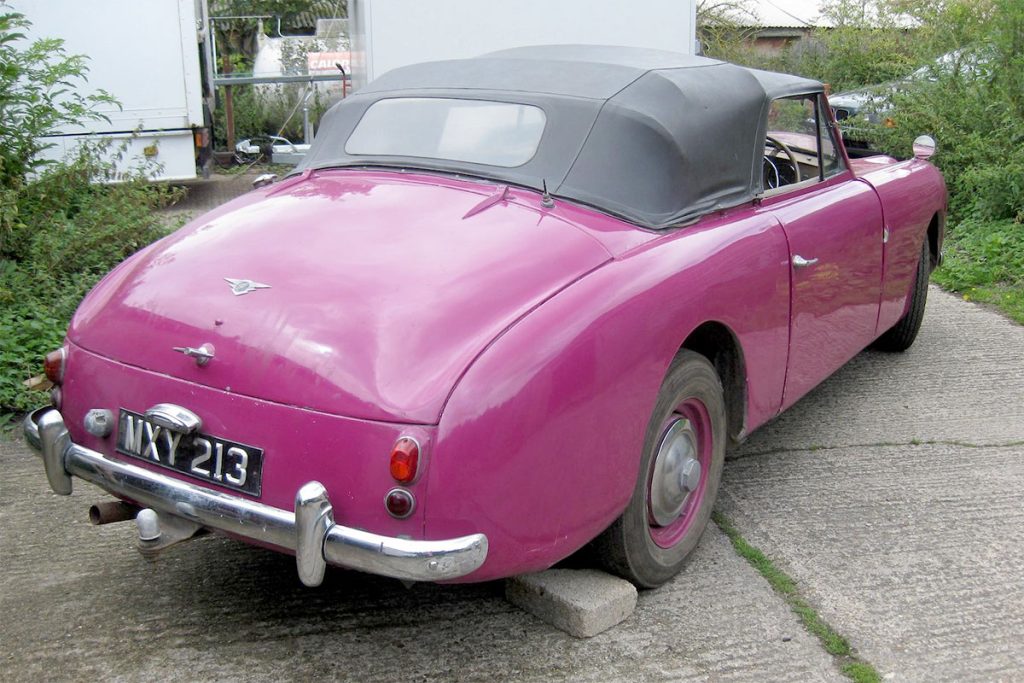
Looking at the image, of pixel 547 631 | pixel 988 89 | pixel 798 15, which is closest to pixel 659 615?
pixel 547 631

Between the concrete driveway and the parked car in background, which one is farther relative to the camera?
the parked car in background

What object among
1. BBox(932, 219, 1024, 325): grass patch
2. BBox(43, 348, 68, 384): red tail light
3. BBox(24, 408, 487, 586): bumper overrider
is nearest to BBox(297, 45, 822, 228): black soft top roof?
BBox(43, 348, 68, 384): red tail light

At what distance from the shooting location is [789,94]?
4.18 metres

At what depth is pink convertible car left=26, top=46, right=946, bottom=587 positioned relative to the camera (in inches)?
98.0

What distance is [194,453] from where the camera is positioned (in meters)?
2.70

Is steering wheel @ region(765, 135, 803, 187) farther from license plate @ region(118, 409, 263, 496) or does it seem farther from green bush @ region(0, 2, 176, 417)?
green bush @ region(0, 2, 176, 417)

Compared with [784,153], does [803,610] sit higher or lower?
lower

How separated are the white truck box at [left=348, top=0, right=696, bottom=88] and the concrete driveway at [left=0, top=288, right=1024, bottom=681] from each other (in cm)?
552

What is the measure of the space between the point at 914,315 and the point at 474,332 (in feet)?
12.2

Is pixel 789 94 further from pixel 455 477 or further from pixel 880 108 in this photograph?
pixel 880 108

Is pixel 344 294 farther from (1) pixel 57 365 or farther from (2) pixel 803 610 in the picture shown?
(2) pixel 803 610

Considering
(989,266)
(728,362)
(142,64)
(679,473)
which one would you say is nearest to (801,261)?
(728,362)

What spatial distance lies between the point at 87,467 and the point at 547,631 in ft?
4.48

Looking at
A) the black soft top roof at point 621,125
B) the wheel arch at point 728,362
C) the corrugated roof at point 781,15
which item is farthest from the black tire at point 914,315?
A: the corrugated roof at point 781,15
